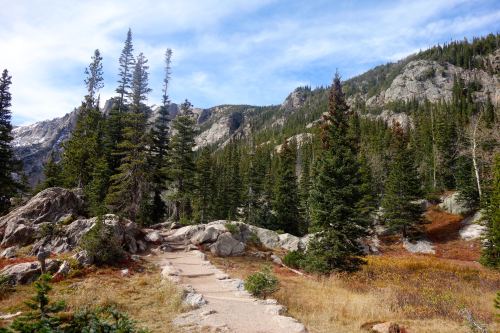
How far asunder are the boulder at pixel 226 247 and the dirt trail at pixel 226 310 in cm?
792

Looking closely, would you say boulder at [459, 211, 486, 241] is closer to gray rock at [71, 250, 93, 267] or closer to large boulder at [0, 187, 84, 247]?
gray rock at [71, 250, 93, 267]

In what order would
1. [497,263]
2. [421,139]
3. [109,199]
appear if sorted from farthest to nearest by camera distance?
[421,139] < [109,199] < [497,263]

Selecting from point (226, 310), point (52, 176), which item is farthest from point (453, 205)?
point (52, 176)

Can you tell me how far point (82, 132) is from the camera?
45750mm

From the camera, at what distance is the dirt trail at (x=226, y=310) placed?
9.40m

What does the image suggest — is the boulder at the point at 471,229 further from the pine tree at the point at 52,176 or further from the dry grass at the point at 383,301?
the pine tree at the point at 52,176

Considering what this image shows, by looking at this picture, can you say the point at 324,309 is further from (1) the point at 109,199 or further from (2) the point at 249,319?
(1) the point at 109,199

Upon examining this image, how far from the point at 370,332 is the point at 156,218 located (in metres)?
34.3

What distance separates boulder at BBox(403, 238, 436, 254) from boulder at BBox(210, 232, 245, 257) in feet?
91.9

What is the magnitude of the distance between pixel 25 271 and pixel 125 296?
19.9 feet

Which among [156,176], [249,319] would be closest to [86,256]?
[249,319]

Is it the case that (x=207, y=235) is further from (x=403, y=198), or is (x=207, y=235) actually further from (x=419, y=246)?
(x=403, y=198)

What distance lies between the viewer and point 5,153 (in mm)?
37562

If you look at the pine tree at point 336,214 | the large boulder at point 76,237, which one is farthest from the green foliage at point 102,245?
the pine tree at point 336,214
